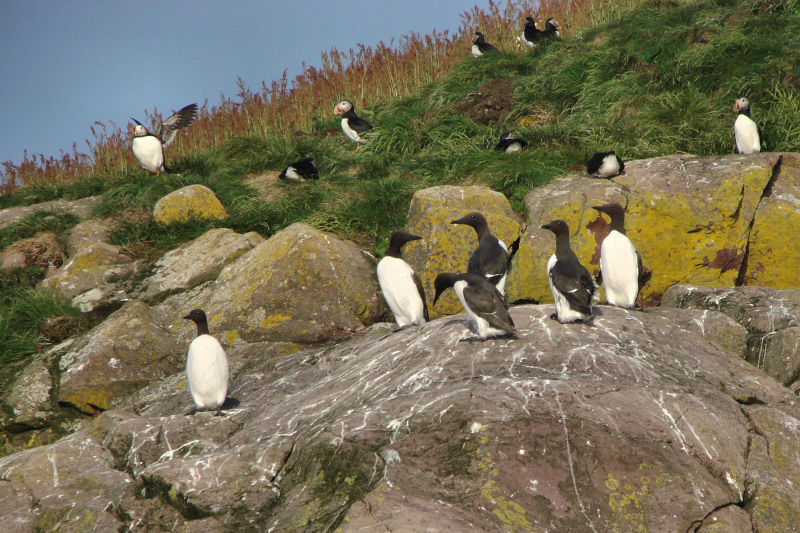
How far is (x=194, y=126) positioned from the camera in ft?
53.3

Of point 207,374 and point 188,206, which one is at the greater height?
point 188,206

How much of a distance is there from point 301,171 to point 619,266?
6686 mm

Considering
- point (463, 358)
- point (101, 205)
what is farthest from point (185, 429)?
point (101, 205)

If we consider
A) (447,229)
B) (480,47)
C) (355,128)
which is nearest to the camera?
(447,229)

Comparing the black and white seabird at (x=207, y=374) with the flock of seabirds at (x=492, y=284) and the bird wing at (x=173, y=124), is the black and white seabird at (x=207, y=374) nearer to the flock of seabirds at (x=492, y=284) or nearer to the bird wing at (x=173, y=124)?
the flock of seabirds at (x=492, y=284)

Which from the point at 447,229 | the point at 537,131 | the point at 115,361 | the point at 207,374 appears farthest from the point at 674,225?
the point at 115,361

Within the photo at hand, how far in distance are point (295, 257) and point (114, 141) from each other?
32.3 feet

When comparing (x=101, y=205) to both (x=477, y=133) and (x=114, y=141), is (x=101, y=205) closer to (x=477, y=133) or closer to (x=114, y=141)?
(x=114, y=141)

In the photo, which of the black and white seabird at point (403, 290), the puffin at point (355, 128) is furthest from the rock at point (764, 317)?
the puffin at point (355, 128)

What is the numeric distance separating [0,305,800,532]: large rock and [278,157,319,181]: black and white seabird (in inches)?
264

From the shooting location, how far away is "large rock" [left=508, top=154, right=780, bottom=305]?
770 cm

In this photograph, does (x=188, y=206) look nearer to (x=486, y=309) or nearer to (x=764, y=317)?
(x=486, y=309)

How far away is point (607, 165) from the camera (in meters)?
8.27

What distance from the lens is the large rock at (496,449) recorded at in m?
3.57
